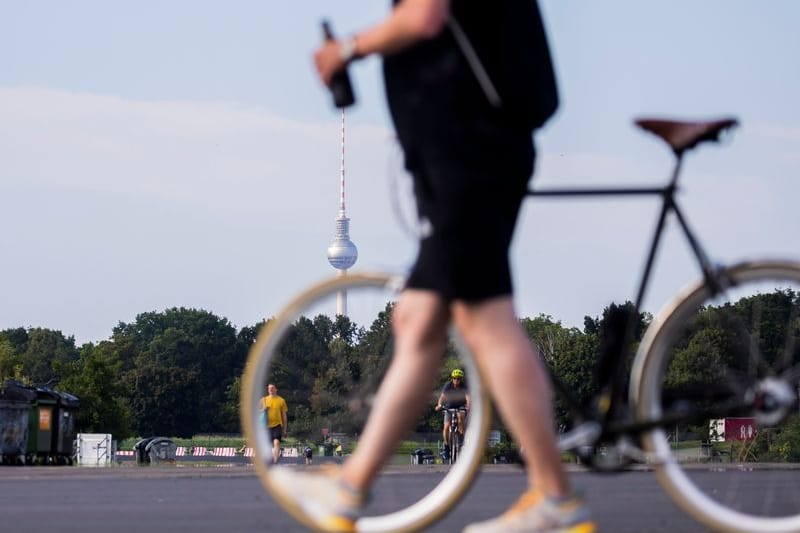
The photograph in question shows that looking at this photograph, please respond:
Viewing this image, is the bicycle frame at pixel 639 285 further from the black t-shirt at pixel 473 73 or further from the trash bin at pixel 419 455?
the trash bin at pixel 419 455

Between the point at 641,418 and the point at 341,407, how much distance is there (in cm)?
104

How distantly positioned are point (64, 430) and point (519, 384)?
141 feet

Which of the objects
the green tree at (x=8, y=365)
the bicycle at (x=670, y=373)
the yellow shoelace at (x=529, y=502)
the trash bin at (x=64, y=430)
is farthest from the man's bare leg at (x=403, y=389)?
the green tree at (x=8, y=365)

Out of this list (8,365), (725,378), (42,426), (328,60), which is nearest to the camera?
(328,60)

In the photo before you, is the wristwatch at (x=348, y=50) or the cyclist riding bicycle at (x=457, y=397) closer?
the wristwatch at (x=348, y=50)

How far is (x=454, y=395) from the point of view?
5.94 metres

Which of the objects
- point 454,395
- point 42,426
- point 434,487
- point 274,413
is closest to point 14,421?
point 42,426

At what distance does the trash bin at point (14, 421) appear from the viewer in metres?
42.4

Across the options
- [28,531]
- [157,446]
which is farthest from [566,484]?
[157,446]

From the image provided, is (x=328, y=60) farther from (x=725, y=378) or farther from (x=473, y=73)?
(x=725, y=378)

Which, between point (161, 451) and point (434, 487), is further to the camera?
point (161, 451)

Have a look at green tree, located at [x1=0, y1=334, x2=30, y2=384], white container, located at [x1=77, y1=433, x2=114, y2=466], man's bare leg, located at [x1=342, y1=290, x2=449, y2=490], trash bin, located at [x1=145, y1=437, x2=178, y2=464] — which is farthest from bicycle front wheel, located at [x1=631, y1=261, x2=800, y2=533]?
green tree, located at [x1=0, y1=334, x2=30, y2=384]

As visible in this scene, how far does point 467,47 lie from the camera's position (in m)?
4.79

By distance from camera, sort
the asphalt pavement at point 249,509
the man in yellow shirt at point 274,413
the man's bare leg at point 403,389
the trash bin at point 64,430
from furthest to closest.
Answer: the trash bin at point 64,430
the asphalt pavement at point 249,509
the man in yellow shirt at point 274,413
the man's bare leg at point 403,389
